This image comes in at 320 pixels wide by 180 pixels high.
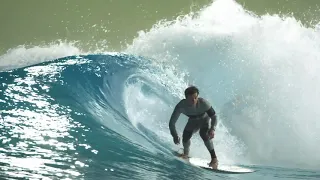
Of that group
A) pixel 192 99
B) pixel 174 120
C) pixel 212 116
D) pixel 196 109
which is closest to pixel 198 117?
pixel 196 109

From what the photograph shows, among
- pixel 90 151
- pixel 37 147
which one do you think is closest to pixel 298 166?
pixel 90 151

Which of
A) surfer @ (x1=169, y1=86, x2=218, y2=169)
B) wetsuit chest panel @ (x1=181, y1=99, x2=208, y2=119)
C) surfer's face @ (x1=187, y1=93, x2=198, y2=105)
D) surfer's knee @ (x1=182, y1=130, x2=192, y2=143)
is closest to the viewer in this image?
surfer's face @ (x1=187, y1=93, x2=198, y2=105)

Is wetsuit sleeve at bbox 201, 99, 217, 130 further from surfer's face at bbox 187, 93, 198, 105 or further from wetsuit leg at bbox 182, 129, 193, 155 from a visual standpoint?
wetsuit leg at bbox 182, 129, 193, 155

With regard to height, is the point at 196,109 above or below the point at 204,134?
above

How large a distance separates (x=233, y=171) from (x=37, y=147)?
11.0ft

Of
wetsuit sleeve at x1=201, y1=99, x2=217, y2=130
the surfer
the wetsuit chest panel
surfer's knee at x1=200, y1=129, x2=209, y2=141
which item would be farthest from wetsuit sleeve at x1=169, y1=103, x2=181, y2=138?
surfer's knee at x1=200, y1=129, x2=209, y2=141

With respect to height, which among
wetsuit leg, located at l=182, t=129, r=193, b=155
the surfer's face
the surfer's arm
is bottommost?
wetsuit leg, located at l=182, t=129, r=193, b=155

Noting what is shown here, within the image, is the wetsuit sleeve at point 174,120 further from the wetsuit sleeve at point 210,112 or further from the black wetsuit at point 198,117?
the wetsuit sleeve at point 210,112

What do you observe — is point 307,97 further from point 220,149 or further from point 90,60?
point 90,60

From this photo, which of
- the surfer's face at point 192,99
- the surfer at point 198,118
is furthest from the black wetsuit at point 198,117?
the surfer's face at point 192,99

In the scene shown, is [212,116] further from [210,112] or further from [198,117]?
[198,117]

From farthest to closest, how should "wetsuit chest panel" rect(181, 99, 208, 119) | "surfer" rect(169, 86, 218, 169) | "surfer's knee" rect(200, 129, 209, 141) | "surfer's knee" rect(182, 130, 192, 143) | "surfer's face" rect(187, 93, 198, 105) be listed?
"surfer's knee" rect(182, 130, 192, 143) < "surfer's knee" rect(200, 129, 209, 141) < "wetsuit chest panel" rect(181, 99, 208, 119) < "surfer" rect(169, 86, 218, 169) < "surfer's face" rect(187, 93, 198, 105)

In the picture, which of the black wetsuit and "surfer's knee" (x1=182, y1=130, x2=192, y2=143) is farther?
"surfer's knee" (x1=182, y1=130, x2=192, y2=143)

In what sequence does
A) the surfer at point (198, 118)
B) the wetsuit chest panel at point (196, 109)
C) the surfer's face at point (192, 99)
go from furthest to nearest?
1. the wetsuit chest panel at point (196, 109)
2. the surfer at point (198, 118)
3. the surfer's face at point (192, 99)
